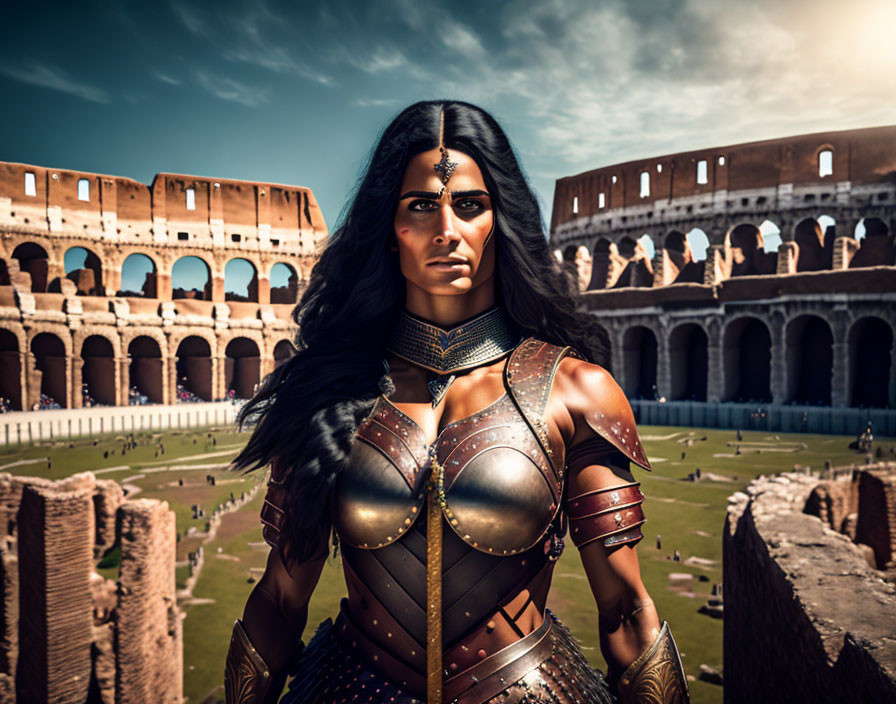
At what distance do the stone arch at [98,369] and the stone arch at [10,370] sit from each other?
11.3ft

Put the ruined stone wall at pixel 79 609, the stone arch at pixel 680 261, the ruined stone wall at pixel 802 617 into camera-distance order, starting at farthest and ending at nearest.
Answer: the stone arch at pixel 680 261, the ruined stone wall at pixel 79 609, the ruined stone wall at pixel 802 617

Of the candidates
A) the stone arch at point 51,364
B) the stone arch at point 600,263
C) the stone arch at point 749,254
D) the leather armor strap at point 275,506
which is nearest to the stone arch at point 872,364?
the stone arch at point 749,254

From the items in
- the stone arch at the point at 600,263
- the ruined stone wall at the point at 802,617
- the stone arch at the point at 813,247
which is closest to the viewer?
the ruined stone wall at the point at 802,617

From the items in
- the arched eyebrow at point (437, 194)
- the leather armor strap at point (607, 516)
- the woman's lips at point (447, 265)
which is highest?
the arched eyebrow at point (437, 194)

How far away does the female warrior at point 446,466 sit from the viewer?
1.97 m

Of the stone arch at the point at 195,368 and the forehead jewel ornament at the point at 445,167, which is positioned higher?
the forehead jewel ornament at the point at 445,167

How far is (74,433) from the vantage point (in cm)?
2456

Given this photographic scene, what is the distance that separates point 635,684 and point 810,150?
35.2 metres

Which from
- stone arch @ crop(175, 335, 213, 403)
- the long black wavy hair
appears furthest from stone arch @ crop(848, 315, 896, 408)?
stone arch @ crop(175, 335, 213, 403)

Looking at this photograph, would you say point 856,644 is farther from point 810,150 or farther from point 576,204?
point 576,204

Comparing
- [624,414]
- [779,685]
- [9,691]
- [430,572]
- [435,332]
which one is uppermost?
[435,332]

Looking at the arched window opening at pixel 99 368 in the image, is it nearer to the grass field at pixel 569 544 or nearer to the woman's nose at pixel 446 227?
the grass field at pixel 569 544

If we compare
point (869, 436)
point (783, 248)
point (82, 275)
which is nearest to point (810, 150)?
point (783, 248)

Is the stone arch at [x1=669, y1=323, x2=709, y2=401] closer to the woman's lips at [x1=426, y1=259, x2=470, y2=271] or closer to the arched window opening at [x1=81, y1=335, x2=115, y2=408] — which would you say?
the arched window opening at [x1=81, y1=335, x2=115, y2=408]
